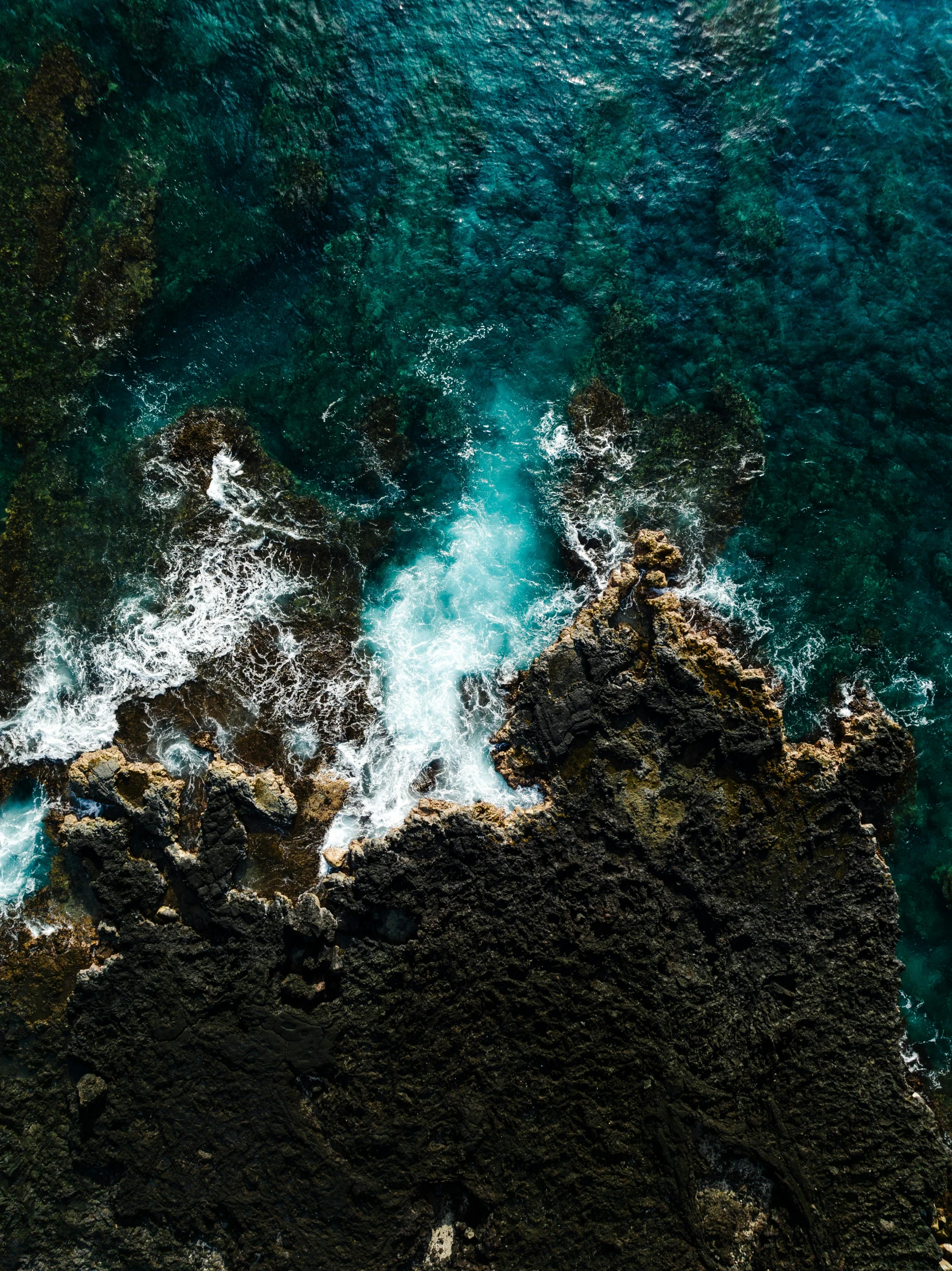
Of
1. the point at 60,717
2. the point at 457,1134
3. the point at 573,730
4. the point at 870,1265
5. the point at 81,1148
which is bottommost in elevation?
the point at 870,1265

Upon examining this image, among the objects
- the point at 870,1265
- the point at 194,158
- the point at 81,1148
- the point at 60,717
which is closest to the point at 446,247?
the point at 194,158

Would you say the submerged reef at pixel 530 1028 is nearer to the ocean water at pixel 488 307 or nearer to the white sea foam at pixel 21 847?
the white sea foam at pixel 21 847

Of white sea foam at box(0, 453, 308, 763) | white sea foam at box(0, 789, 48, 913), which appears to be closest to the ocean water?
white sea foam at box(0, 453, 308, 763)

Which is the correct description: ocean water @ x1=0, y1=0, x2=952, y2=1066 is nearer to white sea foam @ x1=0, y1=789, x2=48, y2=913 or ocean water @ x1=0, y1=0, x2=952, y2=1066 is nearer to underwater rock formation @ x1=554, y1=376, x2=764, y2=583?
underwater rock formation @ x1=554, y1=376, x2=764, y2=583

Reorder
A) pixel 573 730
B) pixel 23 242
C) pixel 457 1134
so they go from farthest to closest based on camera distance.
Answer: pixel 23 242
pixel 573 730
pixel 457 1134

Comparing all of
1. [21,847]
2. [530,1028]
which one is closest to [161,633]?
[21,847]

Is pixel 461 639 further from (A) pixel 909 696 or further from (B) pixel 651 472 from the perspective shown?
(A) pixel 909 696

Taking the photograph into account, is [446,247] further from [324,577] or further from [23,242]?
[23,242]
